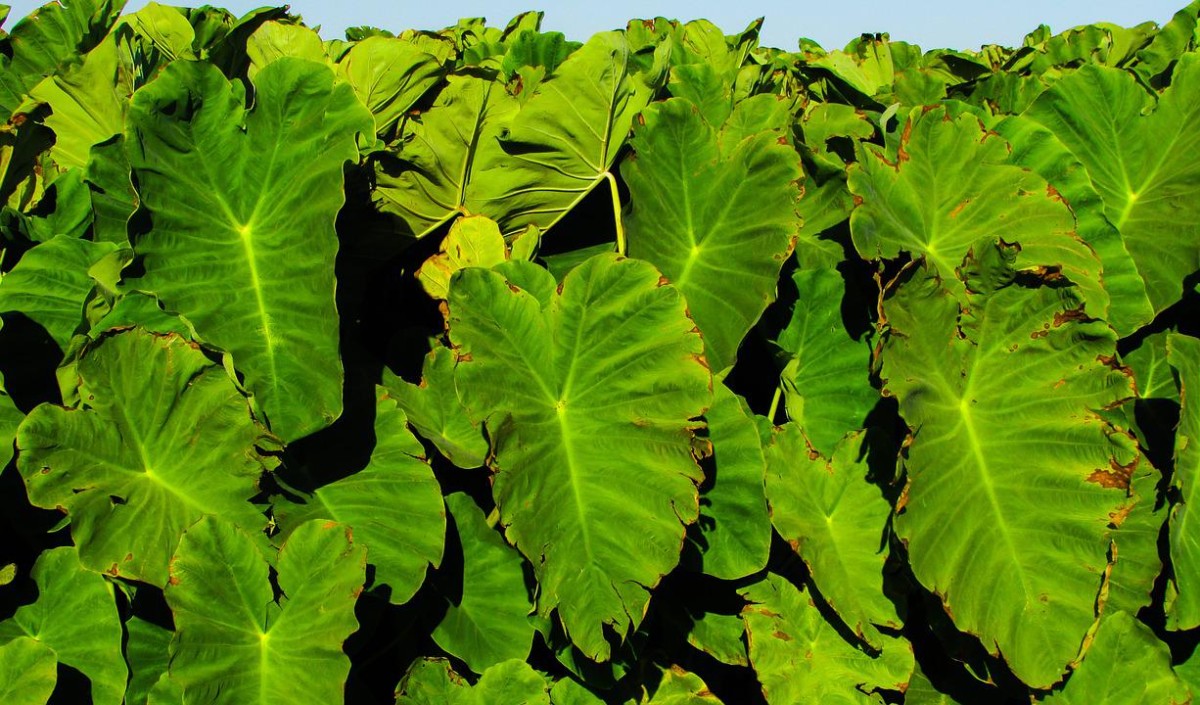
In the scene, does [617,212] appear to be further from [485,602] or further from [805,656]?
[805,656]

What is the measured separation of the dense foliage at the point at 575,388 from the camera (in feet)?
5.33

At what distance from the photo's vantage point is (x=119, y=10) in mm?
2367

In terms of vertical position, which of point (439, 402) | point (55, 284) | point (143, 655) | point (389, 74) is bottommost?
point (143, 655)

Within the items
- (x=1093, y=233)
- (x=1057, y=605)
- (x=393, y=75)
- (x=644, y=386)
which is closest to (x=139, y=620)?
(x=644, y=386)

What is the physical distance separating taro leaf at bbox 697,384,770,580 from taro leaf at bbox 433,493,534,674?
0.36 meters

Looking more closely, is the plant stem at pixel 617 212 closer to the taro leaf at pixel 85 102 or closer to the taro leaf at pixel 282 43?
the taro leaf at pixel 282 43

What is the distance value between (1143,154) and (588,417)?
1.35 meters

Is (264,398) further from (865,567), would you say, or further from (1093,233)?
(1093,233)

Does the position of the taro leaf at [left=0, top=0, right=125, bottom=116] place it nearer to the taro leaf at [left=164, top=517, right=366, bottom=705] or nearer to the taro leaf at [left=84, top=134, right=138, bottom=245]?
the taro leaf at [left=84, top=134, right=138, bottom=245]

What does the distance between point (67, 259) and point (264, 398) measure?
0.51m

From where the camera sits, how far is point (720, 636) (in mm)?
1974

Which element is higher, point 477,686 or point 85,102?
point 85,102

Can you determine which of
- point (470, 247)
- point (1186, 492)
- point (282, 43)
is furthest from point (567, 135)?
point (1186, 492)

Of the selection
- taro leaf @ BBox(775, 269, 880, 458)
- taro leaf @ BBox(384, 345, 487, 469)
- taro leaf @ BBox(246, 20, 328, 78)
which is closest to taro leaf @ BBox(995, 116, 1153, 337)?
taro leaf @ BBox(775, 269, 880, 458)
